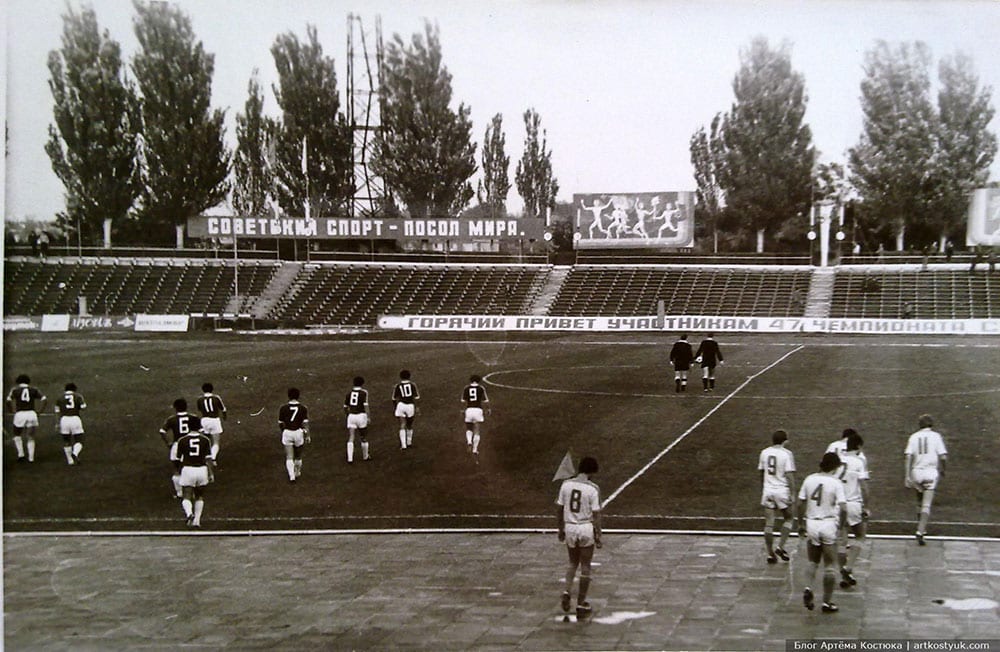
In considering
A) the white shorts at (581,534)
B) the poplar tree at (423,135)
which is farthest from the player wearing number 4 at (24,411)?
the white shorts at (581,534)

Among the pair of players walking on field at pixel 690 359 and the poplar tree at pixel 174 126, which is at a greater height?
the poplar tree at pixel 174 126

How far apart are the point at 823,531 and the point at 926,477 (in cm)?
406

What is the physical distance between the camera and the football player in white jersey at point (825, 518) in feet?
38.3

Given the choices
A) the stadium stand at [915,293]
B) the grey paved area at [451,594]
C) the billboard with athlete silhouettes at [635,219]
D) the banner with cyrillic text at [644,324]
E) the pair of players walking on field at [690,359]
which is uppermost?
the billboard with athlete silhouettes at [635,219]

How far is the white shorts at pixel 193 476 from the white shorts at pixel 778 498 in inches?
380

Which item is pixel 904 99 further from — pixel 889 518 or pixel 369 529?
pixel 369 529

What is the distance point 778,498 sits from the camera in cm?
1373

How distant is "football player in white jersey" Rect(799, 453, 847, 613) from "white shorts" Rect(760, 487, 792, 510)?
1.79 m

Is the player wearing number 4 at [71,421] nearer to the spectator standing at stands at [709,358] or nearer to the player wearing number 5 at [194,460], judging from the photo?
the player wearing number 5 at [194,460]

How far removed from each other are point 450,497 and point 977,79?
508 inches

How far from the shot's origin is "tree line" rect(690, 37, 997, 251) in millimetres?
18141

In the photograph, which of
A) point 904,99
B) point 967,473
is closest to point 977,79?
point 904,99

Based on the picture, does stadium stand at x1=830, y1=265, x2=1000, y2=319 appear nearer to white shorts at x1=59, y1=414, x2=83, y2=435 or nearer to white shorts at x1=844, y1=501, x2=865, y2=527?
white shorts at x1=844, y1=501, x2=865, y2=527

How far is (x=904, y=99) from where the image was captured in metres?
19.4
